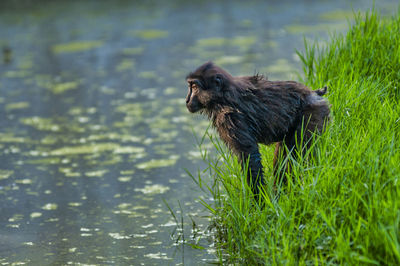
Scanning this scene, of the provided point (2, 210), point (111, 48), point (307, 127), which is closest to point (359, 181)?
point (307, 127)

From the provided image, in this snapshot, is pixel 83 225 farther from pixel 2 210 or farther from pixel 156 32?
pixel 156 32

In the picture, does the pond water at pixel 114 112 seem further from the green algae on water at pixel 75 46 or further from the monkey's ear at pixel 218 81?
the monkey's ear at pixel 218 81

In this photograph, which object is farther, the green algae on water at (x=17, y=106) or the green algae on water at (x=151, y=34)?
the green algae on water at (x=151, y=34)

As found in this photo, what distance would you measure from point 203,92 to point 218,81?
5.2 inches

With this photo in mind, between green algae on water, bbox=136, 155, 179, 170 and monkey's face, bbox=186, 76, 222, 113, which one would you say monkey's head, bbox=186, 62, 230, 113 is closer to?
monkey's face, bbox=186, 76, 222, 113

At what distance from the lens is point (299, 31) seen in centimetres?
1180

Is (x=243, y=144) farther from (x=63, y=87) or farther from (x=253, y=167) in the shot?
(x=63, y=87)

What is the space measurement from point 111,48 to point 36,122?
3.78m

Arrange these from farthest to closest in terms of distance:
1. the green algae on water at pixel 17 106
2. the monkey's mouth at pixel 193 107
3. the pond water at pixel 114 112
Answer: the green algae on water at pixel 17 106, the pond water at pixel 114 112, the monkey's mouth at pixel 193 107

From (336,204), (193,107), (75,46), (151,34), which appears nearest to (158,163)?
(193,107)

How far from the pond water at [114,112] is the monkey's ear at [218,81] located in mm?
1200

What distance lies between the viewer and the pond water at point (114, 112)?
4.95m

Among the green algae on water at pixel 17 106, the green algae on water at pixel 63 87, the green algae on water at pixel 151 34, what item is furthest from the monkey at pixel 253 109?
the green algae on water at pixel 151 34

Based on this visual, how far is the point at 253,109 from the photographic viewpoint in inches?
171
